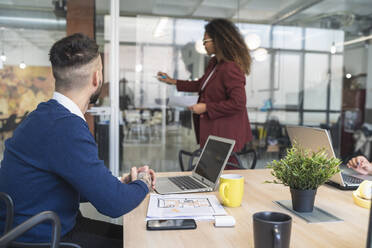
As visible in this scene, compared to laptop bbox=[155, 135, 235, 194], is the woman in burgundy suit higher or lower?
higher

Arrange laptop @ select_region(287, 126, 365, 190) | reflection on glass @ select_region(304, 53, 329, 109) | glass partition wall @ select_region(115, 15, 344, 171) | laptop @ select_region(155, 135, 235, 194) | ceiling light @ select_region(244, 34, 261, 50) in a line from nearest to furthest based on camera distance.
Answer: laptop @ select_region(287, 126, 365, 190), laptop @ select_region(155, 135, 235, 194), glass partition wall @ select_region(115, 15, 344, 171), ceiling light @ select_region(244, 34, 261, 50), reflection on glass @ select_region(304, 53, 329, 109)

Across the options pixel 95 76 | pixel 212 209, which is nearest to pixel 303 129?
pixel 212 209

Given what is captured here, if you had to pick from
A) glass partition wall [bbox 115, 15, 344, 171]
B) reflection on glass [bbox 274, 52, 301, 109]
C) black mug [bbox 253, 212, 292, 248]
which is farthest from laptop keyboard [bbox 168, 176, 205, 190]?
reflection on glass [bbox 274, 52, 301, 109]

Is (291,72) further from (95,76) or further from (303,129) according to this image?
(95,76)

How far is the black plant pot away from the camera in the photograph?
45.8 inches

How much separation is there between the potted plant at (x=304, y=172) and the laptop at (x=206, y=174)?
0.41m

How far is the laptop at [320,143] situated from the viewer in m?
1.39

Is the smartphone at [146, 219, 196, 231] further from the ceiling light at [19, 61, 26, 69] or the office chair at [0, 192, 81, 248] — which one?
the ceiling light at [19, 61, 26, 69]

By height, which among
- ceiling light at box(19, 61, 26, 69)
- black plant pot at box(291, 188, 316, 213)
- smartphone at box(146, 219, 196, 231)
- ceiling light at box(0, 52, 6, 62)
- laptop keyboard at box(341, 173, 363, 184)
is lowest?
smartphone at box(146, 219, 196, 231)

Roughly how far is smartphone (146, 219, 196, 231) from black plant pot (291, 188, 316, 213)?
1.26 feet

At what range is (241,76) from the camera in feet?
8.34

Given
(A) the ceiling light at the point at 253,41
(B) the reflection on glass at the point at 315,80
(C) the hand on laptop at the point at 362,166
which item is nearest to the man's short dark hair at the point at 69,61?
(C) the hand on laptop at the point at 362,166

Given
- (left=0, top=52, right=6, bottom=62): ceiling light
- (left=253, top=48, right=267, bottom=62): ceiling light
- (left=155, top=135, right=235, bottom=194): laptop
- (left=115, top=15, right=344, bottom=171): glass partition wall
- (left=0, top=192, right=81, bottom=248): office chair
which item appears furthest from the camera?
(left=253, top=48, right=267, bottom=62): ceiling light

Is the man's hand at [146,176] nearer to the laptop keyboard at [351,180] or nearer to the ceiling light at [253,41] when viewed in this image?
the laptop keyboard at [351,180]
